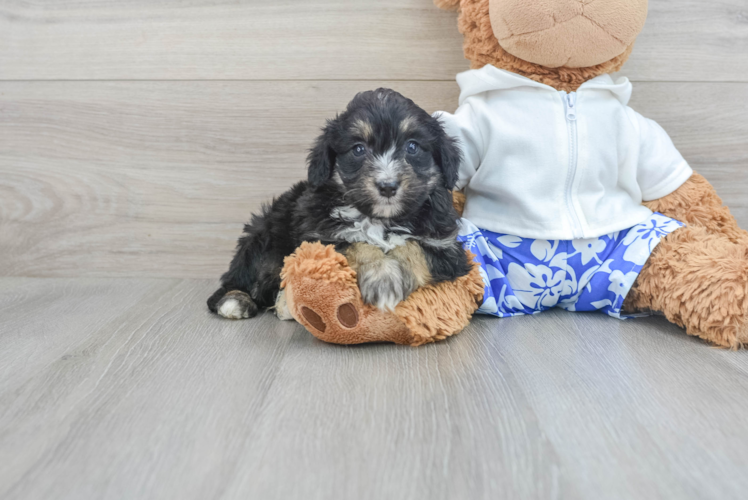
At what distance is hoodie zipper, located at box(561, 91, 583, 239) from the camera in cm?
180

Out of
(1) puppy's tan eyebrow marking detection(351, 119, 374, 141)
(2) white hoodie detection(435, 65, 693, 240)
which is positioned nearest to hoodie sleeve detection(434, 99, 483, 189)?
(2) white hoodie detection(435, 65, 693, 240)

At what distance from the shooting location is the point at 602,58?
1799mm

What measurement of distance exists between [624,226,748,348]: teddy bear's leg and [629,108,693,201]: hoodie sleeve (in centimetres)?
19

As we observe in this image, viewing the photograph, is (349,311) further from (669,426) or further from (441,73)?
(441,73)

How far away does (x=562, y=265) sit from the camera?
1.83 meters

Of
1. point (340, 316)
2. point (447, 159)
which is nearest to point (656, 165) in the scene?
point (447, 159)

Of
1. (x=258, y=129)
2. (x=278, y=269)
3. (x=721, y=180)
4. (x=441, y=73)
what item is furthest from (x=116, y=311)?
(x=721, y=180)

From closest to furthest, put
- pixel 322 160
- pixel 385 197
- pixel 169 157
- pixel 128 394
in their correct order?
1. pixel 128 394
2. pixel 385 197
3. pixel 322 160
4. pixel 169 157

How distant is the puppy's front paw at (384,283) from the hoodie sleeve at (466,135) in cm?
46

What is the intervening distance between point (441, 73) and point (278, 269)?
Answer: 1.01m

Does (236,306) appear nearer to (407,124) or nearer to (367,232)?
(367,232)

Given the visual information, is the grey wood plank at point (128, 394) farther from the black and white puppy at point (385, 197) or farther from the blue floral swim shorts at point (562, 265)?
the blue floral swim shorts at point (562, 265)

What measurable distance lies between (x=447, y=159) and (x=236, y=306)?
87cm

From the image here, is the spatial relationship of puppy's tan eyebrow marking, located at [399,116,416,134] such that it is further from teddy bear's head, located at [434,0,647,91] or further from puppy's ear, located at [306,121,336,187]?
teddy bear's head, located at [434,0,647,91]
